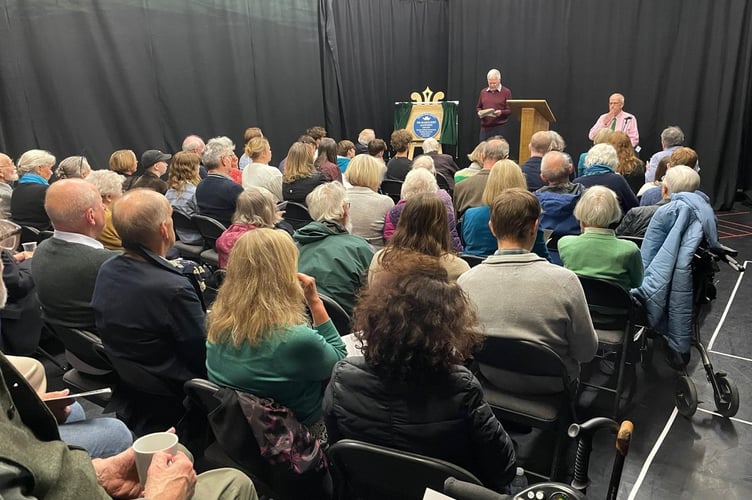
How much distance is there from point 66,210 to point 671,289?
9.81ft

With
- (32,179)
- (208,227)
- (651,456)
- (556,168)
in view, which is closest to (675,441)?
(651,456)

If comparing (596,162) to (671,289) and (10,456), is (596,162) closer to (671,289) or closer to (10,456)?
(671,289)

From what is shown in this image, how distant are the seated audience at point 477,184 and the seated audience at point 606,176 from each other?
2.14ft

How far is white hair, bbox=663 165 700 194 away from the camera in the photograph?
2955 mm

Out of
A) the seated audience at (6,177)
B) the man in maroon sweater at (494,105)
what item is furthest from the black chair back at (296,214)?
the man in maroon sweater at (494,105)

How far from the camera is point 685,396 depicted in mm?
2709

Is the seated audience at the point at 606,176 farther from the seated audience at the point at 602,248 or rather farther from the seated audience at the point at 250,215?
the seated audience at the point at 250,215

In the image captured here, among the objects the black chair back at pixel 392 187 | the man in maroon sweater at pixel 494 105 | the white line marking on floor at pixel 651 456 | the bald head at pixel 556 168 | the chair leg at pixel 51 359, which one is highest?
the man in maroon sweater at pixel 494 105

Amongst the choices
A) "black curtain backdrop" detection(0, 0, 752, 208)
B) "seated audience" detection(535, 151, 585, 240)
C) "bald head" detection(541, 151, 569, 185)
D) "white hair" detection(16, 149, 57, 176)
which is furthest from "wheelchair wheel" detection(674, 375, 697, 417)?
"black curtain backdrop" detection(0, 0, 752, 208)

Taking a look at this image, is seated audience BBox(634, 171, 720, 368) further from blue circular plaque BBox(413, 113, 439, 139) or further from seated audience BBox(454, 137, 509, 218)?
blue circular plaque BBox(413, 113, 439, 139)

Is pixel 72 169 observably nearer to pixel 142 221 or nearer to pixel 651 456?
pixel 142 221

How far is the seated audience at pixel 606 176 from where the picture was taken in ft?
13.0

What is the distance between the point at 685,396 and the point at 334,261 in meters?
1.91

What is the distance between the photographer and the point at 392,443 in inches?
56.4
